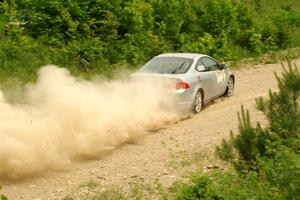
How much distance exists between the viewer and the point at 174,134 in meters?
11.9

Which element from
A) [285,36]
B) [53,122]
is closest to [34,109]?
[53,122]

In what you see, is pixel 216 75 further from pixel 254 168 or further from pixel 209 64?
pixel 254 168

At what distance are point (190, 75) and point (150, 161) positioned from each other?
4.01 m

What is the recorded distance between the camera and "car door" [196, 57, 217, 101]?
14.1 meters

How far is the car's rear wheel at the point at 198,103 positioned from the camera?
44.7 feet

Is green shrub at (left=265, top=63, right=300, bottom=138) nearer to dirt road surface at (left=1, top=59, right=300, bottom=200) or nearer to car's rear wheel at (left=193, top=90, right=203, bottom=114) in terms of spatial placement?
dirt road surface at (left=1, top=59, right=300, bottom=200)

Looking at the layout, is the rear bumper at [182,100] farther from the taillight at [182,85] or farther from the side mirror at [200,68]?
the side mirror at [200,68]

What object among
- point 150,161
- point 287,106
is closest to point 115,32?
point 150,161

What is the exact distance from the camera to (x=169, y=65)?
13.7m

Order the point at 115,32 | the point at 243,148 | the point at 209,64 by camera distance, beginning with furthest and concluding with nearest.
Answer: the point at 115,32 < the point at 209,64 < the point at 243,148

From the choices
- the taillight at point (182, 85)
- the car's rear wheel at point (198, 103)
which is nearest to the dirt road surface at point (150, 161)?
the car's rear wheel at point (198, 103)

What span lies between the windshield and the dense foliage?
496cm

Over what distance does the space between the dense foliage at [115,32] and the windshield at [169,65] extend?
496 centimetres

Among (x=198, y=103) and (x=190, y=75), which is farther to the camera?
(x=198, y=103)
